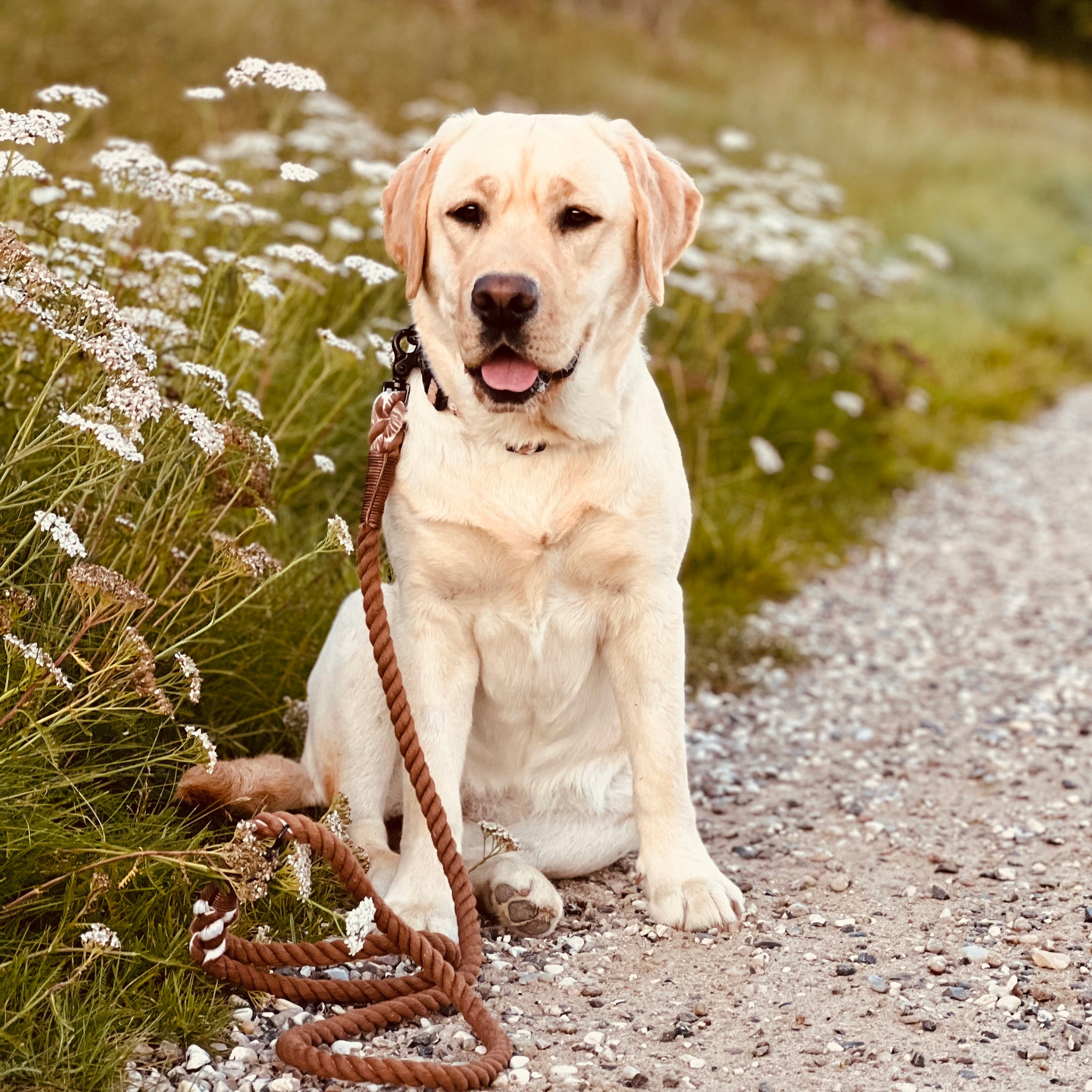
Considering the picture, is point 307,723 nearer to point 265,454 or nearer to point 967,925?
point 265,454

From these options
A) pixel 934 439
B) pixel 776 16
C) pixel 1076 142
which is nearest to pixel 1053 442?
pixel 934 439

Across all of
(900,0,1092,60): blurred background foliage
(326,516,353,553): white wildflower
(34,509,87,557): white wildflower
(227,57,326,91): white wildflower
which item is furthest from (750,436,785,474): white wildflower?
(900,0,1092,60): blurred background foliage

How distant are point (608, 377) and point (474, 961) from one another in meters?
1.20

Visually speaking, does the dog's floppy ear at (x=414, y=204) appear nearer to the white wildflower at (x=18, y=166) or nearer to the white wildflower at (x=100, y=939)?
the white wildflower at (x=18, y=166)

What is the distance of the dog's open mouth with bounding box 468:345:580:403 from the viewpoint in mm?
2752

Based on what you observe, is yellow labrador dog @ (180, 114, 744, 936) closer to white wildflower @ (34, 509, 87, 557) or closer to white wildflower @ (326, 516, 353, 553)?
white wildflower @ (326, 516, 353, 553)

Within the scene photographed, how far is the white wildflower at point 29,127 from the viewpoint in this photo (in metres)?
2.59

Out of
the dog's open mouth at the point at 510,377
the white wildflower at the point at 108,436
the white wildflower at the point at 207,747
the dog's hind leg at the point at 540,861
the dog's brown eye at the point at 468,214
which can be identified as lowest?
the dog's hind leg at the point at 540,861

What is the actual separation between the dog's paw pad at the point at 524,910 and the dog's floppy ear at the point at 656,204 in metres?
1.27

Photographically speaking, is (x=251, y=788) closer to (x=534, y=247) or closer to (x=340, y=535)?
(x=340, y=535)

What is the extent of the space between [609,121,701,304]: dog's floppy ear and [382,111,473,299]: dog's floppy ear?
1.18 feet

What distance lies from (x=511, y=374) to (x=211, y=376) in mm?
608

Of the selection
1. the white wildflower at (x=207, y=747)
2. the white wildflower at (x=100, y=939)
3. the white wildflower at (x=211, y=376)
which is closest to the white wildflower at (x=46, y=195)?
the white wildflower at (x=211, y=376)

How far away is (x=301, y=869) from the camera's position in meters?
2.40
